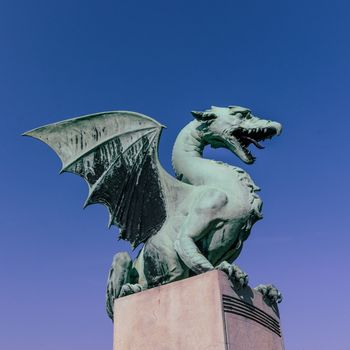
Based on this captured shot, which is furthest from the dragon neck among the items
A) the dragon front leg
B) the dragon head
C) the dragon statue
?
the dragon front leg

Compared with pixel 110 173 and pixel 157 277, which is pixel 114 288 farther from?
pixel 110 173

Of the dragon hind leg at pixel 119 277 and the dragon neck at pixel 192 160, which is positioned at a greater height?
the dragon neck at pixel 192 160

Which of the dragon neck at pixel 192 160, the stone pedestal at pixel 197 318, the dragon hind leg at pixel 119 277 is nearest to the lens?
the stone pedestal at pixel 197 318

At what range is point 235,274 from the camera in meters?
5.13

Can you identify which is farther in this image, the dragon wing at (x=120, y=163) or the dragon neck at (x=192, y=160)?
the dragon wing at (x=120, y=163)

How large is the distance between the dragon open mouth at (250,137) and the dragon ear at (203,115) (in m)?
0.41

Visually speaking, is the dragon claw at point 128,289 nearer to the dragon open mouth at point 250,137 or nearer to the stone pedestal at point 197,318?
the stone pedestal at point 197,318

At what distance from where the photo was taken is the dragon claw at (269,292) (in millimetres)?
5684

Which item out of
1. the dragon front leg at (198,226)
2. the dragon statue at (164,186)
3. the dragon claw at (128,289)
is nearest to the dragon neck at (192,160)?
the dragon statue at (164,186)

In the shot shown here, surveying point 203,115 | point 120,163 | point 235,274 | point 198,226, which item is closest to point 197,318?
point 235,274

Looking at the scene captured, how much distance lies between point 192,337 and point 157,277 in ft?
3.80

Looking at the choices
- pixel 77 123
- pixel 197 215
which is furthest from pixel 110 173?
pixel 197 215

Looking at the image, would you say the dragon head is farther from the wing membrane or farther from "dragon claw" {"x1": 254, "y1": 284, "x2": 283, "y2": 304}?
"dragon claw" {"x1": 254, "y1": 284, "x2": 283, "y2": 304}

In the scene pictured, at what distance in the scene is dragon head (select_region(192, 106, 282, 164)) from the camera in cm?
648
